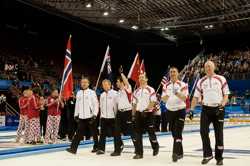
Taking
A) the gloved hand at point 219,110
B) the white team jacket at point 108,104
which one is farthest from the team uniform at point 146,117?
the gloved hand at point 219,110

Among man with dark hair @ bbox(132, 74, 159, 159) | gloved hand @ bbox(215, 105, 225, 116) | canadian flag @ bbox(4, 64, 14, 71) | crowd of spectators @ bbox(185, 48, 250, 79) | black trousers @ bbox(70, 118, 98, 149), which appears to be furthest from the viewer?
crowd of spectators @ bbox(185, 48, 250, 79)

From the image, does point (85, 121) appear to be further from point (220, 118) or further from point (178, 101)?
point (220, 118)

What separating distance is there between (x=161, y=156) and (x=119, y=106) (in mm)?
1542

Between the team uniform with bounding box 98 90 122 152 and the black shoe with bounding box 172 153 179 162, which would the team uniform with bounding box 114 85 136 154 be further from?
the black shoe with bounding box 172 153 179 162

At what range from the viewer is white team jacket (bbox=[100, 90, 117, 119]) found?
751cm

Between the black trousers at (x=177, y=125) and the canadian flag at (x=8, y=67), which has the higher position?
the canadian flag at (x=8, y=67)

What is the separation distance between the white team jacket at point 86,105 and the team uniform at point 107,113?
0.22 meters

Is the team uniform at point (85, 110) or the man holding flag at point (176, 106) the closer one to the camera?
the man holding flag at point (176, 106)

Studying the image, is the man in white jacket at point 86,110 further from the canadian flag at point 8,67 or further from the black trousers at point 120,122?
the canadian flag at point 8,67

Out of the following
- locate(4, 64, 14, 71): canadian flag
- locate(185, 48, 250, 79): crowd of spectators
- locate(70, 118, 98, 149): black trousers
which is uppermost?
locate(185, 48, 250, 79): crowd of spectators

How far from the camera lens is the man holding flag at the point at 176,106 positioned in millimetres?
6117

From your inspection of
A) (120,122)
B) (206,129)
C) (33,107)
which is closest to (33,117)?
(33,107)

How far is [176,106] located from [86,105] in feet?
8.08

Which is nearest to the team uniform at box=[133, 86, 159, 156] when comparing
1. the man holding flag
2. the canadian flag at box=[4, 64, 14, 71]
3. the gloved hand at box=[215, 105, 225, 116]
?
the man holding flag
